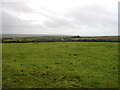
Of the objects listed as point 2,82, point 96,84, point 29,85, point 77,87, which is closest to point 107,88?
point 96,84

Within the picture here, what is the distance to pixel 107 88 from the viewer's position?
15125 mm

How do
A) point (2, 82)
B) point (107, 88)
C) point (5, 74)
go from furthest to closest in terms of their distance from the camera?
1. point (5, 74)
2. point (2, 82)
3. point (107, 88)

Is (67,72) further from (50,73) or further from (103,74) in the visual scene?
(103,74)

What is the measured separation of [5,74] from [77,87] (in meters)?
9.10

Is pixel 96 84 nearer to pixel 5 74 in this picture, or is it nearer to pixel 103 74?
pixel 103 74

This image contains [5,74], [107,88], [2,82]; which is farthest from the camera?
[5,74]

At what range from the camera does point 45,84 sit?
1588cm

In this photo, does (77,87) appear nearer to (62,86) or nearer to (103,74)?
(62,86)

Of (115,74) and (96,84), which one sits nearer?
(96,84)

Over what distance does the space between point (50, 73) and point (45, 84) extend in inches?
159

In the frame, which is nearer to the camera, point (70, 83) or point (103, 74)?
point (70, 83)

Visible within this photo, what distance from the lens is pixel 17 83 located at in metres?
16.0

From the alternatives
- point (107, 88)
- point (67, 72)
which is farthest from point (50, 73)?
point (107, 88)

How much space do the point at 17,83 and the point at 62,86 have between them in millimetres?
4465
